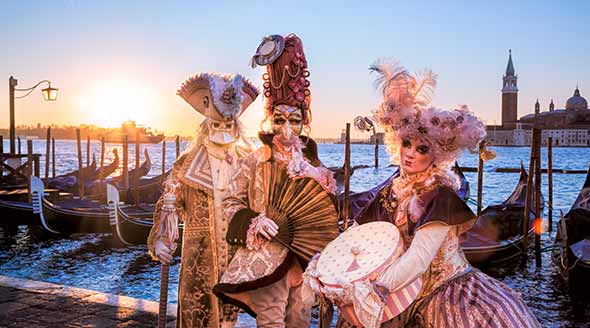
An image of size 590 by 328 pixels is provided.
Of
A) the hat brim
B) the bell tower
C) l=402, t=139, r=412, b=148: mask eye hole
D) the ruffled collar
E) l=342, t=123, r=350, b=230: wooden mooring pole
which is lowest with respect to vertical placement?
l=342, t=123, r=350, b=230: wooden mooring pole

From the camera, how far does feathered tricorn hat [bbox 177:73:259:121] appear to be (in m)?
3.58

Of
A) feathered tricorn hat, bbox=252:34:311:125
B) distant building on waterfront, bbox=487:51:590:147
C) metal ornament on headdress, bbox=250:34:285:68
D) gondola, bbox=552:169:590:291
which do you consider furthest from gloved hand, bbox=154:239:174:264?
distant building on waterfront, bbox=487:51:590:147

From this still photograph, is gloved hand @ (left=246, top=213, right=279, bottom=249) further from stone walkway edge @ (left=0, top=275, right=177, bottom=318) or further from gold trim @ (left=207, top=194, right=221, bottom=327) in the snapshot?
stone walkway edge @ (left=0, top=275, right=177, bottom=318)

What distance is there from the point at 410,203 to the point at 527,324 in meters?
0.59

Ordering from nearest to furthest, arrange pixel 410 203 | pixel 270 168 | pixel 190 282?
pixel 410 203
pixel 270 168
pixel 190 282

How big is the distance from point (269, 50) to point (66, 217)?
461 inches

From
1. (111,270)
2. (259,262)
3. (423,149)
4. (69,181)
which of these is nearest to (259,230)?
(259,262)

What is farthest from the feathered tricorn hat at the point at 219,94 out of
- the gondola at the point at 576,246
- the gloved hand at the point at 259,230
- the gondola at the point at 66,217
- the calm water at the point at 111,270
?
the gondola at the point at 66,217

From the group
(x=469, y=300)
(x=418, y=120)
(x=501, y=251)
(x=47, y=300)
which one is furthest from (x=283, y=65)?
(x=501, y=251)

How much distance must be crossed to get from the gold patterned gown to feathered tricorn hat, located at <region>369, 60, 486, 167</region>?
119 cm

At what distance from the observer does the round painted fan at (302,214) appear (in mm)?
2990

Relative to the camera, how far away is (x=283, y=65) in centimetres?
327

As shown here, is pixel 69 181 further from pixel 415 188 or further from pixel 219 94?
pixel 415 188

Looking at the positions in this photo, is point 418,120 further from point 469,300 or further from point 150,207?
point 150,207
